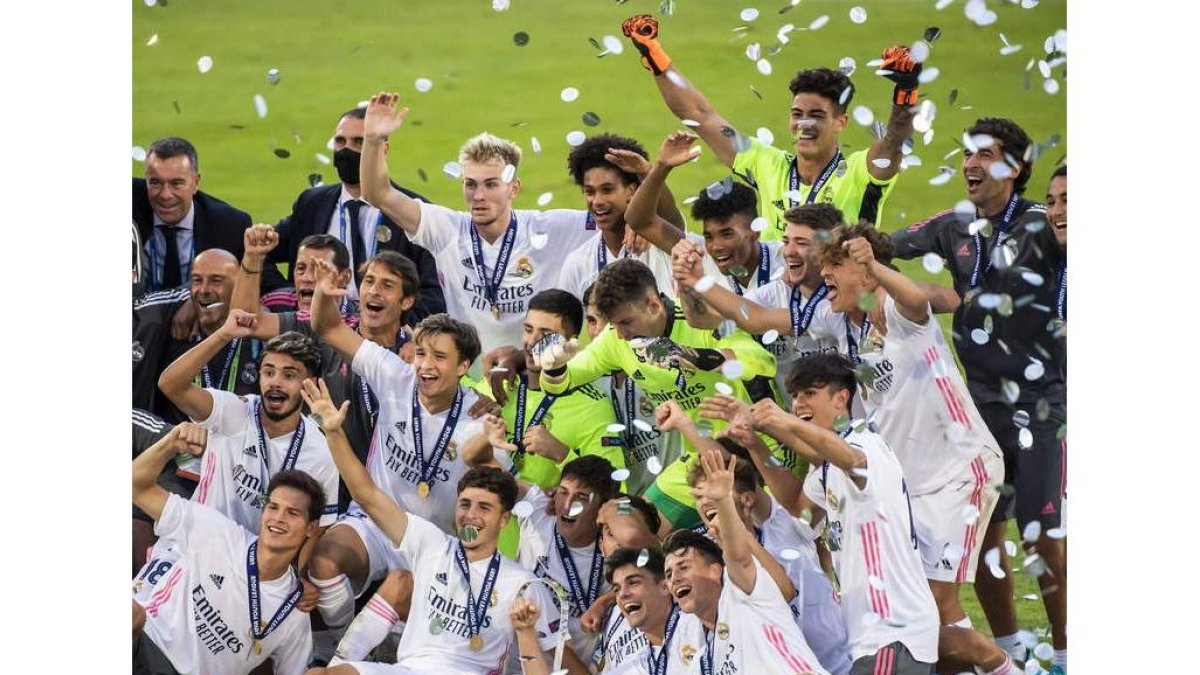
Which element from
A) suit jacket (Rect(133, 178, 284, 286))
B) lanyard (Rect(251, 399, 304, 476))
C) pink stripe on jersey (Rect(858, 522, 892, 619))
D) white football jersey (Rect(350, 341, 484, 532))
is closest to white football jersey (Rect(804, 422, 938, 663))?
pink stripe on jersey (Rect(858, 522, 892, 619))

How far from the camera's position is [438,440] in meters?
5.13

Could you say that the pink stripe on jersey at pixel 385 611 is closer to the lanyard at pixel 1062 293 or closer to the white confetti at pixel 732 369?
the white confetti at pixel 732 369

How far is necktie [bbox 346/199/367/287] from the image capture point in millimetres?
5191

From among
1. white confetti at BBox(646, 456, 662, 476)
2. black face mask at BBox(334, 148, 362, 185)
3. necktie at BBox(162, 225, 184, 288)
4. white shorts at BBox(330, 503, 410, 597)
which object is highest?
black face mask at BBox(334, 148, 362, 185)

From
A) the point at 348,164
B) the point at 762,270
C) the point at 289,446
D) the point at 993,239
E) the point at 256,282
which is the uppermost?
the point at 348,164

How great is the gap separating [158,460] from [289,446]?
0.38m

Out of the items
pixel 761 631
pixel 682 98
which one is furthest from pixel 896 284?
pixel 761 631

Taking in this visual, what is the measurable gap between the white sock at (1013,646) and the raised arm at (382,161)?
207cm

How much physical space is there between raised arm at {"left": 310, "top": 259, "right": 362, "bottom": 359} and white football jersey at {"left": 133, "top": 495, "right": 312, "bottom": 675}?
0.61m

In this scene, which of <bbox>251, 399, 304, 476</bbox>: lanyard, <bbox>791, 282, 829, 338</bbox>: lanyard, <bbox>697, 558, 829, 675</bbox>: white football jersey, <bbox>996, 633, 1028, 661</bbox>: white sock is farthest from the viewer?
<bbox>251, 399, 304, 476</bbox>: lanyard

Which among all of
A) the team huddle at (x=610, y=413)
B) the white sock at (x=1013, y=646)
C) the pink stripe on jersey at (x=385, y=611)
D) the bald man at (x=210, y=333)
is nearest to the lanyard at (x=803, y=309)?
the team huddle at (x=610, y=413)

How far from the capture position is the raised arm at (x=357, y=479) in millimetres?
5074

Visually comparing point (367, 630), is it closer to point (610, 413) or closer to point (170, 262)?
point (610, 413)

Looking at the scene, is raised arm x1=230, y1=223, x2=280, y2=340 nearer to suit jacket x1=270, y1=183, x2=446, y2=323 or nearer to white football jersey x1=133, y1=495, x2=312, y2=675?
suit jacket x1=270, y1=183, x2=446, y2=323
